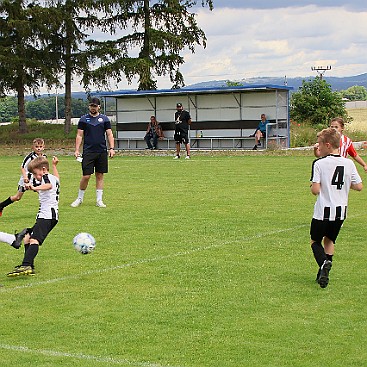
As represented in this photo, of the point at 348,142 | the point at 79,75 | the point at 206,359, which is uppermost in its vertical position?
the point at 79,75

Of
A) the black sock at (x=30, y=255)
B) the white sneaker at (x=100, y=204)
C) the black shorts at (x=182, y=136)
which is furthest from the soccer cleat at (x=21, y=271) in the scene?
the black shorts at (x=182, y=136)

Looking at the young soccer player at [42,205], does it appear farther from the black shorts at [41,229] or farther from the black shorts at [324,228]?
the black shorts at [324,228]

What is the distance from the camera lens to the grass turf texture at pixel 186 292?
6.34 m

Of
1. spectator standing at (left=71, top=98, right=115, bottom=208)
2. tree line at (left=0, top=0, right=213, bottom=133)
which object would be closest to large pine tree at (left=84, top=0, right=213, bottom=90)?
tree line at (left=0, top=0, right=213, bottom=133)

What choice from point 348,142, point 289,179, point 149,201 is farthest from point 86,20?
point 348,142

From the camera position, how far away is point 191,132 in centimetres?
3988

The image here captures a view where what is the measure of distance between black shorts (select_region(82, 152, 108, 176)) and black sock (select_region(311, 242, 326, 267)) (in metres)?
7.69

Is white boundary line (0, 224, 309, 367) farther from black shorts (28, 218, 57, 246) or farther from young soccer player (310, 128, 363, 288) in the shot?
young soccer player (310, 128, 363, 288)

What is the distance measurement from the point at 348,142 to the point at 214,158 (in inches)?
766

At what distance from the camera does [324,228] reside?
8641 mm

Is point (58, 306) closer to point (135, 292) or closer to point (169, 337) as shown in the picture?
point (135, 292)

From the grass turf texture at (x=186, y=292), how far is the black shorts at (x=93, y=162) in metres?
0.74

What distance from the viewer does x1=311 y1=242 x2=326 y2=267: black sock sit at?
859 centimetres

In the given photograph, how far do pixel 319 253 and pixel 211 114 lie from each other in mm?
31027
